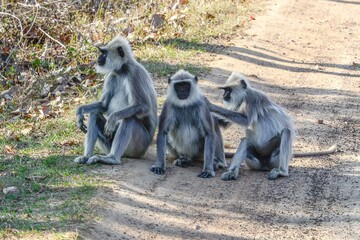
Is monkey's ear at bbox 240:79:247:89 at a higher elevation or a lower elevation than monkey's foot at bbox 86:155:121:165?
higher

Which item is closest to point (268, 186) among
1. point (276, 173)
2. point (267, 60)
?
point (276, 173)

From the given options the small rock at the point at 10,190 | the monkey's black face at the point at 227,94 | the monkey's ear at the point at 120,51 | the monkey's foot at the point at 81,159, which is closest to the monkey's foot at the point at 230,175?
the monkey's black face at the point at 227,94

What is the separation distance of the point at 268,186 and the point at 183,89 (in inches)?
51.8

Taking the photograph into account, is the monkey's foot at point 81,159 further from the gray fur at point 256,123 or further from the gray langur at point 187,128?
the gray fur at point 256,123

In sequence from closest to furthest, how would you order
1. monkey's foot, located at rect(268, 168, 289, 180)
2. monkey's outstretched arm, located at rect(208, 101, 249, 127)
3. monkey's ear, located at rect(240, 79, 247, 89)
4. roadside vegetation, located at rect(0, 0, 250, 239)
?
roadside vegetation, located at rect(0, 0, 250, 239) → monkey's foot, located at rect(268, 168, 289, 180) → monkey's outstretched arm, located at rect(208, 101, 249, 127) → monkey's ear, located at rect(240, 79, 247, 89)

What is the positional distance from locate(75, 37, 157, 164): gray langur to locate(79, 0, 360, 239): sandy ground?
25 cm

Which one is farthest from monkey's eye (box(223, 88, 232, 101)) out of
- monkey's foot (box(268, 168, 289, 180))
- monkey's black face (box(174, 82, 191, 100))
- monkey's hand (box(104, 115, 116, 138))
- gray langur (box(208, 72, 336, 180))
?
monkey's hand (box(104, 115, 116, 138))

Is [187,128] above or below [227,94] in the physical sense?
below

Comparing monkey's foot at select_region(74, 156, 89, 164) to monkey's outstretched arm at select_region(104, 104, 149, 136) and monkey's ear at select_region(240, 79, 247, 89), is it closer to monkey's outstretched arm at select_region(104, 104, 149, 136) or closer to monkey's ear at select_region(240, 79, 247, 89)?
monkey's outstretched arm at select_region(104, 104, 149, 136)

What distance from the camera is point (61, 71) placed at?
12188mm

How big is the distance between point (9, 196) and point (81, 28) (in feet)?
21.3

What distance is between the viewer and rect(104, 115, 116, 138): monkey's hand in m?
8.53

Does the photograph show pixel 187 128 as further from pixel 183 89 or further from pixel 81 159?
pixel 81 159

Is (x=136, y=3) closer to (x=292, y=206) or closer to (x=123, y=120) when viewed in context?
(x=123, y=120)
